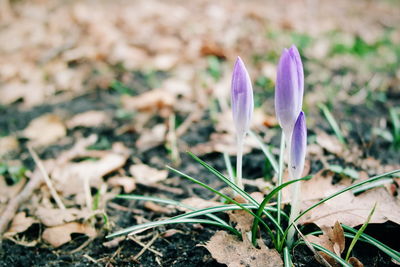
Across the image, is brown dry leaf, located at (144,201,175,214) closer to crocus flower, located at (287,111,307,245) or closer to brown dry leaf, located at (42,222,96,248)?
brown dry leaf, located at (42,222,96,248)

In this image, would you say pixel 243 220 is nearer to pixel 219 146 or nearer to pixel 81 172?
pixel 219 146

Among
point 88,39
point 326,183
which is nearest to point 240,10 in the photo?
point 88,39

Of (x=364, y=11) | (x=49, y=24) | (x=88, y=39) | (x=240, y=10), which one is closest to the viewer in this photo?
(x=88, y=39)

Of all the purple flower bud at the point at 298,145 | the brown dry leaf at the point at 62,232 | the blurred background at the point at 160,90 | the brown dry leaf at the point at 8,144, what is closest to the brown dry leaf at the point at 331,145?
the blurred background at the point at 160,90

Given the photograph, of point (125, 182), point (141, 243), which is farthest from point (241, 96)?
point (125, 182)

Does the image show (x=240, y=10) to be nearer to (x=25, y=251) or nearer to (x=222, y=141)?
(x=222, y=141)

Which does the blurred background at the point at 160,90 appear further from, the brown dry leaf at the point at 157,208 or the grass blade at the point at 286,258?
the grass blade at the point at 286,258

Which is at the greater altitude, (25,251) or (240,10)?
(240,10)
